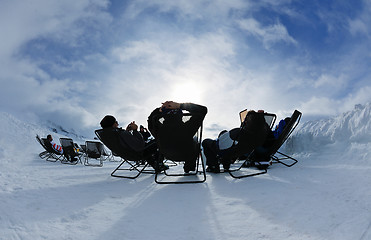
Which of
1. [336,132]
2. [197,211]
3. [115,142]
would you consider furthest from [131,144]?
[336,132]

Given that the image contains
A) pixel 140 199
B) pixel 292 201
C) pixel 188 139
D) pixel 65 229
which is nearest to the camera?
pixel 65 229

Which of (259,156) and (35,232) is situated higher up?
(259,156)

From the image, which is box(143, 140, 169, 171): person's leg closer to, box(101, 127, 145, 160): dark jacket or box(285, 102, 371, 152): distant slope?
box(101, 127, 145, 160): dark jacket

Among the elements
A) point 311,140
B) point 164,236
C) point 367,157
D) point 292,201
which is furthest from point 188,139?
point 311,140

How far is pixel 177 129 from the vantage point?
10.0ft

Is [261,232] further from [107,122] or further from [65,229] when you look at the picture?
[107,122]

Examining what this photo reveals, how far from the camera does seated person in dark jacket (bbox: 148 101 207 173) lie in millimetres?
2973

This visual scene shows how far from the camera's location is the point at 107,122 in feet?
13.0

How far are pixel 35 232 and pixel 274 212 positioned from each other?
1.81m

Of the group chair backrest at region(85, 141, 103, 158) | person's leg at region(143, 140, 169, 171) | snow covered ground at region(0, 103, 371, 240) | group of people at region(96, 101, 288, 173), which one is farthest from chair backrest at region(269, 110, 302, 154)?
chair backrest at region(85, 141, 103, 158)

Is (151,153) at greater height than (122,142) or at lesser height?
lesser

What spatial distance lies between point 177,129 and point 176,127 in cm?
4

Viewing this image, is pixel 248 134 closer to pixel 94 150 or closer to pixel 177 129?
pixel 177 129

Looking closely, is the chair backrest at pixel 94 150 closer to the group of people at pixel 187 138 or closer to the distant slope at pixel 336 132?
the group of people at pixel 187 138
